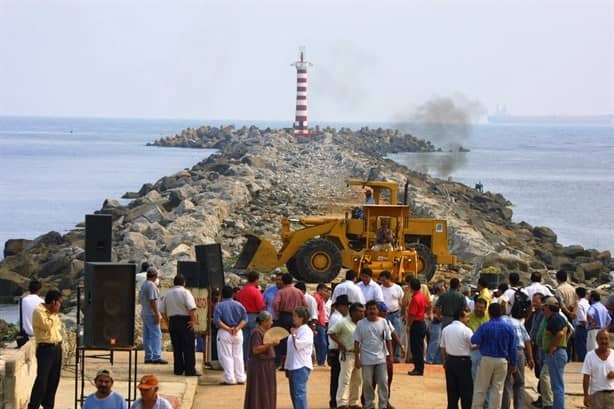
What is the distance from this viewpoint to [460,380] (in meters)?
13.7

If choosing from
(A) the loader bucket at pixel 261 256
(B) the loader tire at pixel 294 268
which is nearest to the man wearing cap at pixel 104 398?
(B) the loader tire at pixel 294 268

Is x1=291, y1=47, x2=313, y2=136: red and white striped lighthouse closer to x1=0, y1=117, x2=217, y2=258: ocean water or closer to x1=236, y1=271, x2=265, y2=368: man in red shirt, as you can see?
x1=0, y1=117, x2=217, y2=258: ocean water

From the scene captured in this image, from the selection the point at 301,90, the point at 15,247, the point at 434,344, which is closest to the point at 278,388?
the point at 434,344

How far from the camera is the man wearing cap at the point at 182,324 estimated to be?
15.6m

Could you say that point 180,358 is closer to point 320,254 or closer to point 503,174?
point 320,254

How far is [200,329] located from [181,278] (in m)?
0.89

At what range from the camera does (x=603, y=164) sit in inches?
5994

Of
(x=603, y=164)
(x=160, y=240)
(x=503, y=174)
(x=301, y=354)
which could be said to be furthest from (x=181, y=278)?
(x=603, y=164)

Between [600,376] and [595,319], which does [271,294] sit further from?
[600,376]

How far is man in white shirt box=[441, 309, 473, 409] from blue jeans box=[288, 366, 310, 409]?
1480 mm

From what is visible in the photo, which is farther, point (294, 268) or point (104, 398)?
point (294, 268)

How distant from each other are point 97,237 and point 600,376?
536 cm

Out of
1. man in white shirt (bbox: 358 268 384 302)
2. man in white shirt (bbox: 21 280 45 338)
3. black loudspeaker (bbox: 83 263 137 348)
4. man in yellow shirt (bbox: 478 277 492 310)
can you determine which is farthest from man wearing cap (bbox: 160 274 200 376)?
man in yellow shirt (bbox: 478 277 492 310)

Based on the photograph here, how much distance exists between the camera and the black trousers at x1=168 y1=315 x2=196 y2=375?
1561 cm
